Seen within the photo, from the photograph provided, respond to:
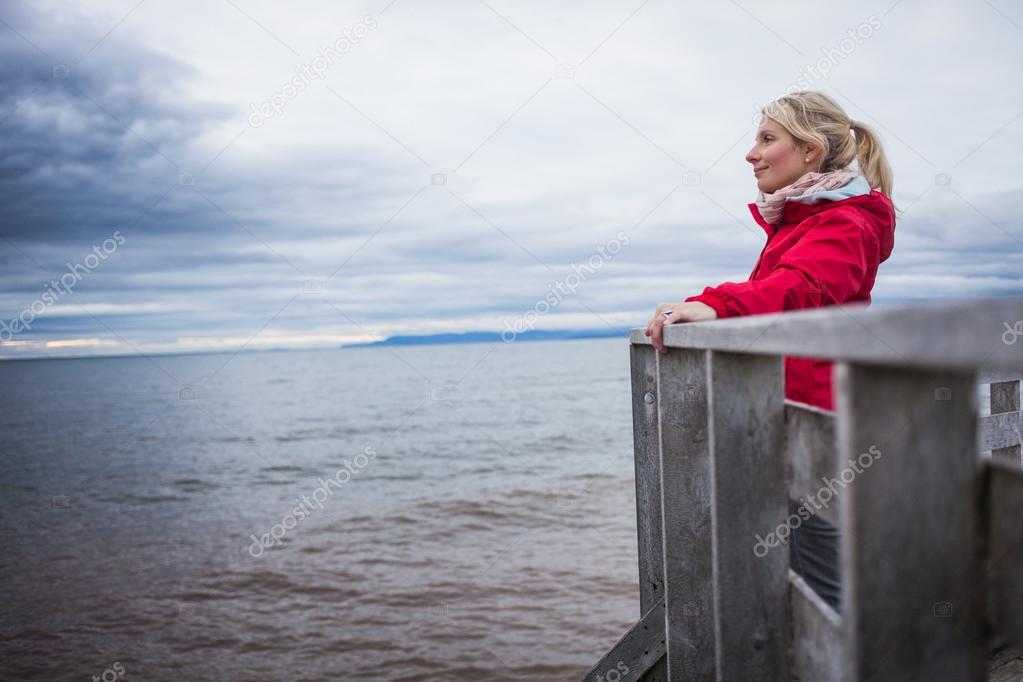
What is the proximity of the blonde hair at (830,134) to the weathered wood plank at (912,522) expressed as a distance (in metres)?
1.96

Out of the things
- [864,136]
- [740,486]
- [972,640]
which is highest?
[864,136]

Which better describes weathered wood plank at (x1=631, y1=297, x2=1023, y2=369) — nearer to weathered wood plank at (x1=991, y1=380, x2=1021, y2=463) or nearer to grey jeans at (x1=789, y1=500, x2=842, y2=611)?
grey jeans at (x1=789, y1=500, x2=842, y2=611)

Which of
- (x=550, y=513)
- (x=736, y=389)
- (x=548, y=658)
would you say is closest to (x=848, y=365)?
(x=736, y=389)

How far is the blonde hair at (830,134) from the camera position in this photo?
254 centimetres

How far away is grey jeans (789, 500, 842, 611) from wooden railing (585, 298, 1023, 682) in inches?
23.3

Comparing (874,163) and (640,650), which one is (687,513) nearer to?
(640,650)

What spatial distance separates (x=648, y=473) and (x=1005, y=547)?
5.78 feet

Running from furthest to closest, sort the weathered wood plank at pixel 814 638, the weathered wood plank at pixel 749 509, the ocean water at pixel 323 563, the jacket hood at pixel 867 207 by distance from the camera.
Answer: the ocean water at pixel 323 563, the jacket hood at pixel 867 207, the weathered wood plank at pixel 749 509, the weathered wood plank at pixel 814 638

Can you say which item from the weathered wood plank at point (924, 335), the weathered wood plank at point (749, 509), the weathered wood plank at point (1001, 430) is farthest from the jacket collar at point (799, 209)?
the weathered wood plank at point (1001, 430)

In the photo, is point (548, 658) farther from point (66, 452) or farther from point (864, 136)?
point (66, 452)

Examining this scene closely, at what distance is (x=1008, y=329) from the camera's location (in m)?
0.70

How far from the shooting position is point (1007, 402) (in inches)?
154

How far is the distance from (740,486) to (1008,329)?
2.47 feet

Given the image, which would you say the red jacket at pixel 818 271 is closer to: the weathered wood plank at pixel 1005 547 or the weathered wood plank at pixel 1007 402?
the weathered wood plank at pixel 1005 547
